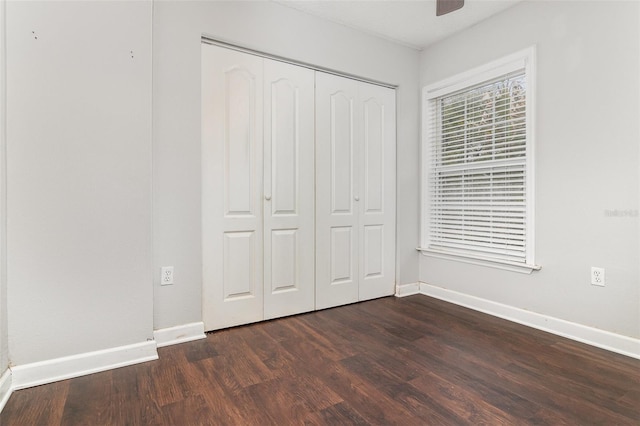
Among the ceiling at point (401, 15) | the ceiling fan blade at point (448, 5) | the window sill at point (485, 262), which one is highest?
the ceiling at point (401, 15)

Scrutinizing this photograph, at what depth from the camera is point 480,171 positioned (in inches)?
118

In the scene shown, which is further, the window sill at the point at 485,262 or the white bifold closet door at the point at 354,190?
the white bifold closet door at the point at 354,190

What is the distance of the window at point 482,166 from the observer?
2678 millimetres

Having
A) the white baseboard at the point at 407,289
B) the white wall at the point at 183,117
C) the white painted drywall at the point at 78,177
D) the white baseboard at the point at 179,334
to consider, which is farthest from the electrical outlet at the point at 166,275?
the white baseboard at the point at 407,289

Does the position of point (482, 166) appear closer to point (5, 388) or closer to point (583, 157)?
point (583, 157)

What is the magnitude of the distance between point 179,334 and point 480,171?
2.77m

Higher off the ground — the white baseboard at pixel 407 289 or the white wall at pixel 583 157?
the white wall at pixel 583 157

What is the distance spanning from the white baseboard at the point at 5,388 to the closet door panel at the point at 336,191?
2003 mm

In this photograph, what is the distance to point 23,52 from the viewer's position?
1.76 metres

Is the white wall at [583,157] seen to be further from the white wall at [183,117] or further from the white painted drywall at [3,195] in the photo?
the white painted drywall at [3,195]

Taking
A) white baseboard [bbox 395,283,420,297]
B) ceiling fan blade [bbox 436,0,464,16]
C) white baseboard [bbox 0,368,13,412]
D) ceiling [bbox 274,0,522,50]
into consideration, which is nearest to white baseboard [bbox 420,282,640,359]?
white baseboard [bbox 395,283,420,297]

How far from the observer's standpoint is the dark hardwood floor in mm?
1502

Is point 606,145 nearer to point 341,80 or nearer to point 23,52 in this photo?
point 341,80

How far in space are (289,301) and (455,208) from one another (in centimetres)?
180
